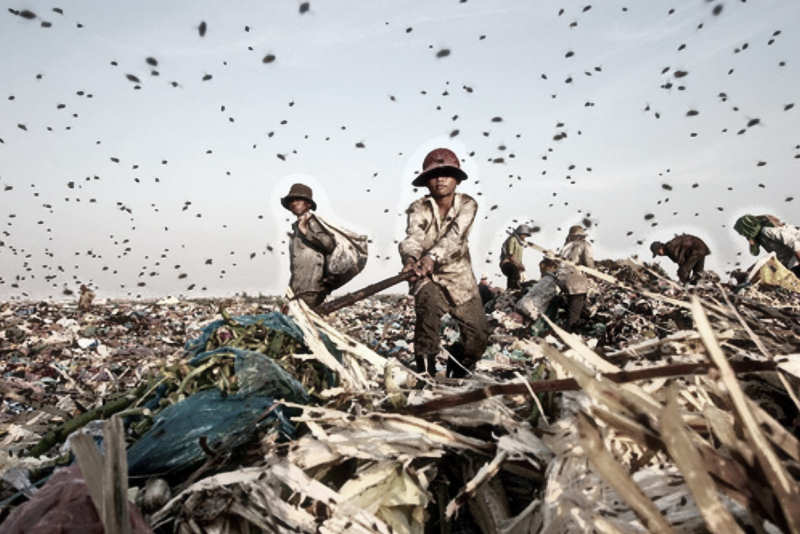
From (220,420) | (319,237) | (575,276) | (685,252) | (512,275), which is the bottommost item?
(512,275)

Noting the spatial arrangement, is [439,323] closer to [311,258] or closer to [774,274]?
[311,258]

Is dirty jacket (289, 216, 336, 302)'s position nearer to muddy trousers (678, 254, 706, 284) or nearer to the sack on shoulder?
the sack on shoulder

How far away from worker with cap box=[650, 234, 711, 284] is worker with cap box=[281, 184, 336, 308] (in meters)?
7.35

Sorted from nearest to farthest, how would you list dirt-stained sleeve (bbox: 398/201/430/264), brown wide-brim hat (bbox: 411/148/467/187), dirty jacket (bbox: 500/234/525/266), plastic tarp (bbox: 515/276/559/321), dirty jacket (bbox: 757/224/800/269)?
1. dirt-stained sleeve (bbox: 398/201/430/264)
2. brown wide-brim hat (bbox: 411/148/467/187)
3. dirty jacket (bbox: 757/224/800/269)
4. plastic tarp (bbox: 515/276/559/321)
5. dirty jacket (bbox: 500/234/525/266)

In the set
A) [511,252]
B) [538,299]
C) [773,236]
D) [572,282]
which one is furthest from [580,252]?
[511,252]

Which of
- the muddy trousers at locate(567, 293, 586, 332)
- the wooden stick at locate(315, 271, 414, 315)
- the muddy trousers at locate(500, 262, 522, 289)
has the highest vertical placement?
the wooden stick at locate(315, 271, 414, 315)

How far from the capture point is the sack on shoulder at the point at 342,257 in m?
5.91

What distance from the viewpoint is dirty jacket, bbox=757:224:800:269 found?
738 centimetres

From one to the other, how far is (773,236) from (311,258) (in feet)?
22.9

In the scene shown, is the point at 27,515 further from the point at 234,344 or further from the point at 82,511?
the point at 234,344

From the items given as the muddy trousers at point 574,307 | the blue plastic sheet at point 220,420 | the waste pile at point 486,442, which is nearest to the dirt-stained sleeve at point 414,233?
the waste pile at point 486,442

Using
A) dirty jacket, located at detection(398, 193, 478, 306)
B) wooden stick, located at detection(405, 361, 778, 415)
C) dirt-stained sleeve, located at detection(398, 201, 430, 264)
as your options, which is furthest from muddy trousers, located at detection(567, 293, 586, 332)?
wooden stick, located at detection(405, 361, 778, 415)

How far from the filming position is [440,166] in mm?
4555

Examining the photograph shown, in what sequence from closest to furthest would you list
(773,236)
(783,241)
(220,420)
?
(220,420)
(783,241)
(773,236)
